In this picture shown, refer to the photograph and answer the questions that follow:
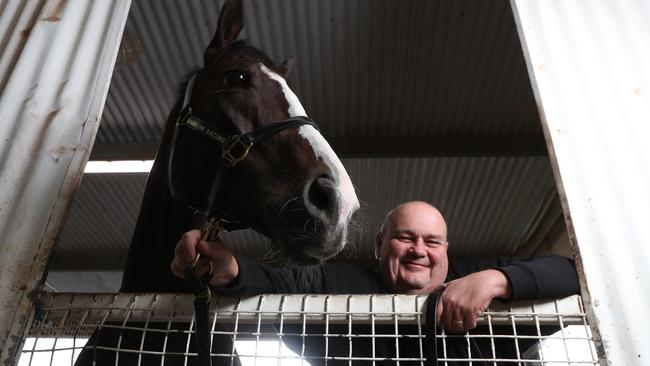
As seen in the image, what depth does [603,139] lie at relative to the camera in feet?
4.50

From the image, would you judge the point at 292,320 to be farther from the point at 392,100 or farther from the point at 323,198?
the point at 392,100

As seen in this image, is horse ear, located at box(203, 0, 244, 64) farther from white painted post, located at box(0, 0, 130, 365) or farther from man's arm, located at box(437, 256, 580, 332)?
man's arm, located at box(437, 256, 580, 332)

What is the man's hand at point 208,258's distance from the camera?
1.25 meters

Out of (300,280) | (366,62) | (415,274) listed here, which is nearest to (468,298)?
(300,280)

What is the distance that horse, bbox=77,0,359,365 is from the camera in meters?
1.44

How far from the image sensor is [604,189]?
1.30 meters

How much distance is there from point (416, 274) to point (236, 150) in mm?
1011

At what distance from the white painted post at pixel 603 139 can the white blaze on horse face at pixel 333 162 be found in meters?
0.58

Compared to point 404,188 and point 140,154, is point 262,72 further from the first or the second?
point 404,188

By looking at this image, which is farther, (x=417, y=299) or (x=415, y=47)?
(x=415, y=47)

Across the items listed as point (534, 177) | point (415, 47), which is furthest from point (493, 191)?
point (415, 47)

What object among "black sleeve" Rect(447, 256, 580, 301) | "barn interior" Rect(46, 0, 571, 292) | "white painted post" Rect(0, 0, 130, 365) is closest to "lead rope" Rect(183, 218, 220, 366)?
"white painted post" Rect(0, 0, 130, 365)

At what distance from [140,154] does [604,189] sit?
4892 millimetres

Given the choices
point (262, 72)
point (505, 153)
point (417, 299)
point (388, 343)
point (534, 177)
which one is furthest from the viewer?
point (534, 177)
